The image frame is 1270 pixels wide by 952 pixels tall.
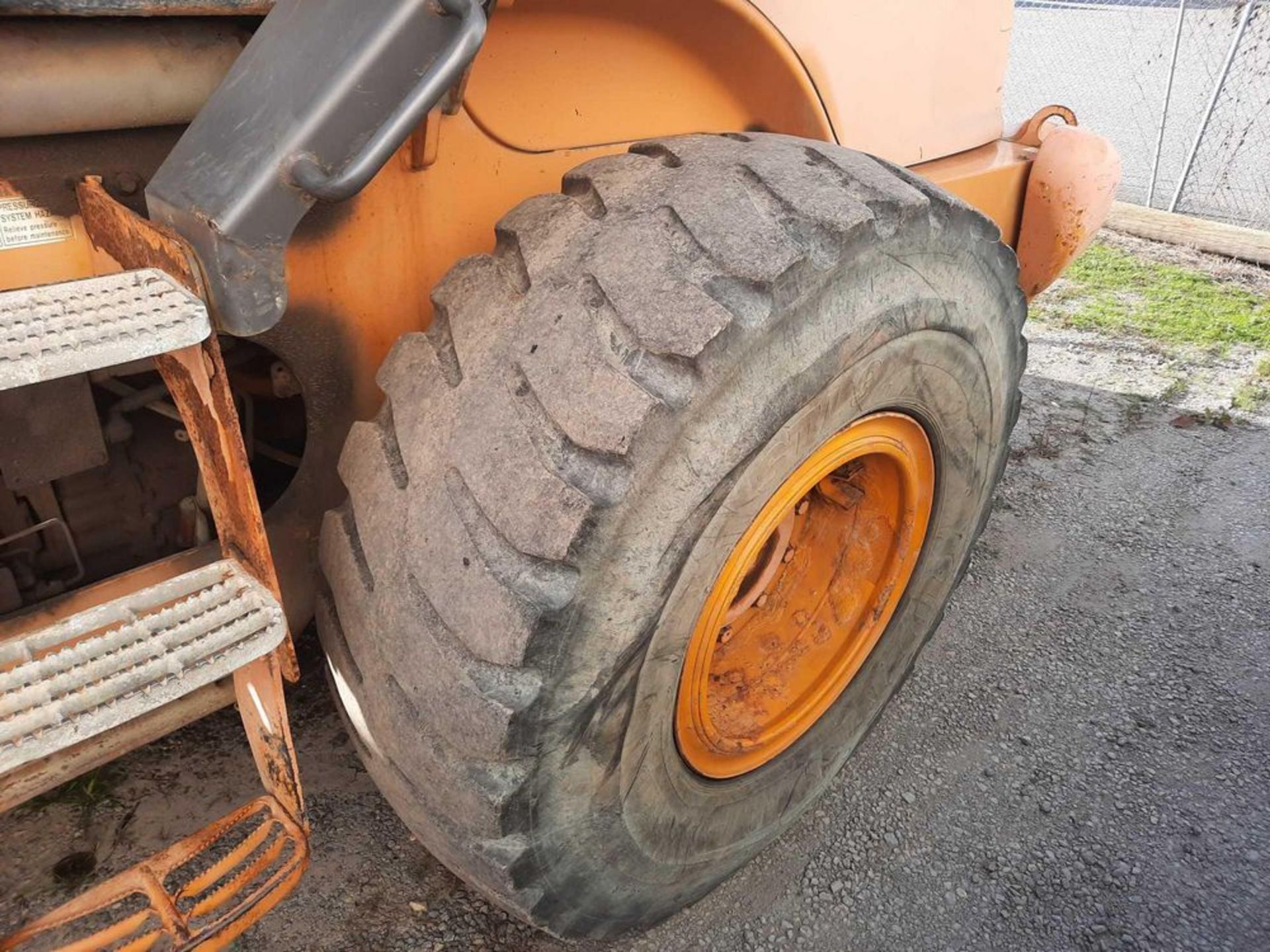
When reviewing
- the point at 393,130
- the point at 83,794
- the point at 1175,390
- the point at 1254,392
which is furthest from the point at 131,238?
the point at 1254,392

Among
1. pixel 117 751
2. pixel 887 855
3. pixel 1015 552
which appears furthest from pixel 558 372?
pixel 1015 552

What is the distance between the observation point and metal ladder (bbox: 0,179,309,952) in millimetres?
1001

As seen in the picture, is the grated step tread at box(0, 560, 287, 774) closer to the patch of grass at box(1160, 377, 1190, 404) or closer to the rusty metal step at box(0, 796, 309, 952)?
the rusty metal step at box(0, 796, 309, 952)

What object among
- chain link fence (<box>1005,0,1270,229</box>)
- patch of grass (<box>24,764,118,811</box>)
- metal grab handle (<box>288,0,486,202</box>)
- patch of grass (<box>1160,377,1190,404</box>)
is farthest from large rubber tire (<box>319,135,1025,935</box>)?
chain link fence (<box>1005,0,1270,229</box>)

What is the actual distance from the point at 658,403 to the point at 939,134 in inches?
65.5

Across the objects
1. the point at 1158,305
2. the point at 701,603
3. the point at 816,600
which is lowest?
the point at 1158,305

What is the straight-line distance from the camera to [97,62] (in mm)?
1170

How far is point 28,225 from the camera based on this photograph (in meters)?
1.25

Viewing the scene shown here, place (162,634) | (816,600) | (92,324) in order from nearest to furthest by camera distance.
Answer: (92,324) < (162,634) < (816,600)

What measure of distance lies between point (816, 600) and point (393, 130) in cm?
136

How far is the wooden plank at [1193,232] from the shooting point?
5875 mm

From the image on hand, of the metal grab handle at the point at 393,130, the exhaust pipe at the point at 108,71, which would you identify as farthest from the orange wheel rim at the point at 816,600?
the exhaust pipe at the point at 108,71

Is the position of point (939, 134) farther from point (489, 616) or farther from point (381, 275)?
point (489, 616)

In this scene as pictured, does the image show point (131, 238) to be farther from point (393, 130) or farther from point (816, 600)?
point (816, 600)
